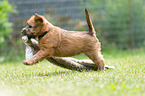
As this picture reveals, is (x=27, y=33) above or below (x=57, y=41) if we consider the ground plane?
above

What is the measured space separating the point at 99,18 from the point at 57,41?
17.6ft

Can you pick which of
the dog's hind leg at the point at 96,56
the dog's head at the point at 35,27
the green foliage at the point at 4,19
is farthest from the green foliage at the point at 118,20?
the dog's head at the point at 35,27

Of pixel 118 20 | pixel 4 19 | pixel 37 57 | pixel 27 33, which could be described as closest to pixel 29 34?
pixel 27 33

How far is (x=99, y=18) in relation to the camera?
28.3 ft

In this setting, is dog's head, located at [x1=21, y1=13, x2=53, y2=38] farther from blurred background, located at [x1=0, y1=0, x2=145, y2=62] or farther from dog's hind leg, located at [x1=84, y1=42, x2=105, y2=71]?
blurred background, located at [x1=0, y1=0, x2=145, y2=62]

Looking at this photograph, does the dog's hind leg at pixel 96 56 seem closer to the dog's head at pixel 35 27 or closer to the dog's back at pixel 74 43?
the dog's back at pixel 74 43

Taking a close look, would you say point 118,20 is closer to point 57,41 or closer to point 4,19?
point 4,19

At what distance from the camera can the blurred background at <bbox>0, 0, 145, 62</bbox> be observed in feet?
27.4

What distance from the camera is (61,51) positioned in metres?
3.64

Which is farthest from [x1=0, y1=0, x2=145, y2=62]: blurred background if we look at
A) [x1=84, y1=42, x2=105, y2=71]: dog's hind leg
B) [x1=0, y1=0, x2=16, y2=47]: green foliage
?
[x1=84, y1=42, x2=105, y2=71]: dog's hind leg

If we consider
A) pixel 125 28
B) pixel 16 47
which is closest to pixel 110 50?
pixel 125 28

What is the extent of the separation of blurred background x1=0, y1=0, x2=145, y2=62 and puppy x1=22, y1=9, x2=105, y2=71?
4609mm

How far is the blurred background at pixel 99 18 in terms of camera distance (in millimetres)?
8344

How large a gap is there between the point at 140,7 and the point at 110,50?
2.39 m
